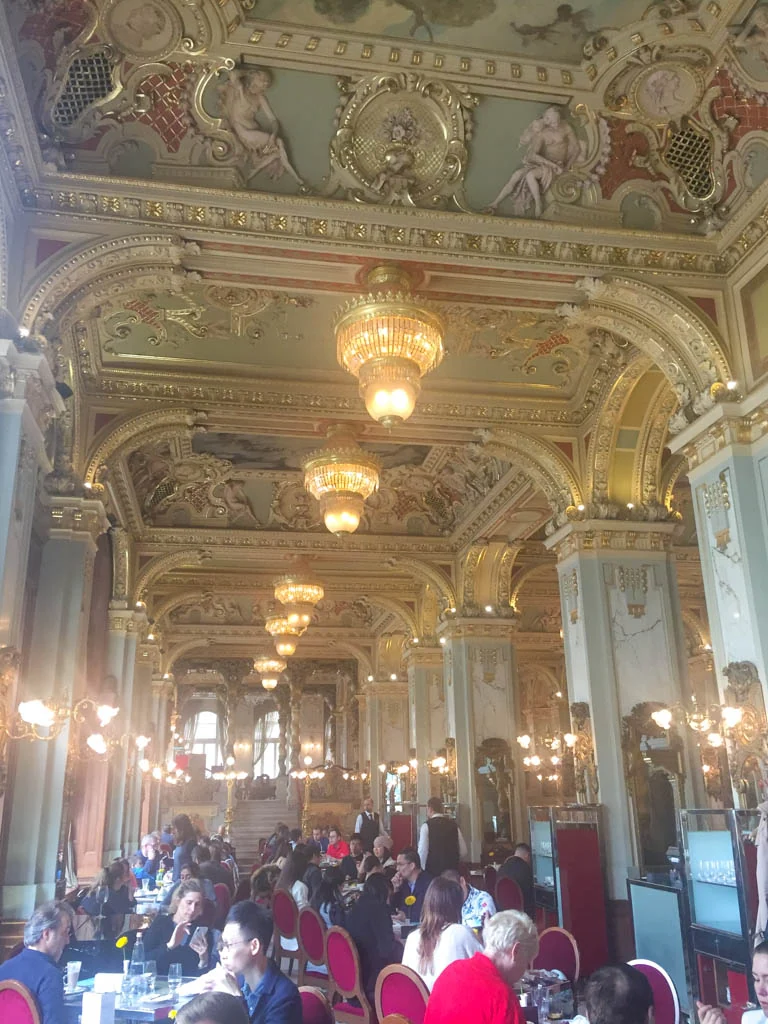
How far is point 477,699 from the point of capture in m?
14.2

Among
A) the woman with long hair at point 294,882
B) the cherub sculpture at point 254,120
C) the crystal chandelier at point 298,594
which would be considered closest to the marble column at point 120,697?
the crystal chandelier at point 298,594

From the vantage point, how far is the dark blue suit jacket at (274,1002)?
303 centimetres

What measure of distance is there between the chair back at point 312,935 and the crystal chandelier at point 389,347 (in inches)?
162

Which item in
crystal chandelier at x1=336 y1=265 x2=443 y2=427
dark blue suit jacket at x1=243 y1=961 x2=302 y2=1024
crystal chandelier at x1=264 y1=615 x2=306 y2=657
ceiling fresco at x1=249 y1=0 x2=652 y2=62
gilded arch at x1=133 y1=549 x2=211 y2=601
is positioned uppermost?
ceiling fresco at x1=249 y1=0 x2=652 y2=62

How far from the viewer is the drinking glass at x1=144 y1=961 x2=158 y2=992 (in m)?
4.26

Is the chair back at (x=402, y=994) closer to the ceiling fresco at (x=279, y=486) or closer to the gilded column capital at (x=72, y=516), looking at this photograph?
the gilded column capital at (x=72, y=516)

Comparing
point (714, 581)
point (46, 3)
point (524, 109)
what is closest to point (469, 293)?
point (524, 109)

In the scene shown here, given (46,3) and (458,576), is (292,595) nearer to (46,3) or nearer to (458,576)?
(458,576)

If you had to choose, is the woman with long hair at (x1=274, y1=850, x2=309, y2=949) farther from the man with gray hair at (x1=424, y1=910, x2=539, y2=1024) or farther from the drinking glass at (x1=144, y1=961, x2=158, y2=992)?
the man with gray hair at (x1=424, y1=910, x2=539, y2=1024)

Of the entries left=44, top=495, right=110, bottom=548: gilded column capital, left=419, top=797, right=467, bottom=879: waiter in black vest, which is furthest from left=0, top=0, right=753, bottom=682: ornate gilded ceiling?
left=419, top=797, right=467, bottom=879: waiter in black vest

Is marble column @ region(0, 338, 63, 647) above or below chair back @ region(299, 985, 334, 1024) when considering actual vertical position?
above

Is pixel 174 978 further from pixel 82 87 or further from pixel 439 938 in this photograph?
pixel 82 87

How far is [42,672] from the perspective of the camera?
8.09m

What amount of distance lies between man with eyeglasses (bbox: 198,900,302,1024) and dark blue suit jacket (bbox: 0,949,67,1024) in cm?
70
